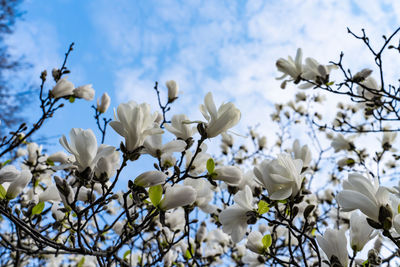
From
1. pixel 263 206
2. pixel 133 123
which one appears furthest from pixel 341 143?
pixel 133 123

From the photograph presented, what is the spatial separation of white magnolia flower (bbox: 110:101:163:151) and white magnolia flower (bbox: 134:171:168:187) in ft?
0.32

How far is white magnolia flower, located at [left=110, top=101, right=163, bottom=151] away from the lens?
3.14 feet

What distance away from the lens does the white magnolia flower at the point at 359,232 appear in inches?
39.8

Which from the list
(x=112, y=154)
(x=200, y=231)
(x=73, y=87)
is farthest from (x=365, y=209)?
(x=73, y=87)

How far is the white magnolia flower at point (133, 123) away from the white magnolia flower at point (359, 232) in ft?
2.30

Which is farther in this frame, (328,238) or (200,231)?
(200,231)

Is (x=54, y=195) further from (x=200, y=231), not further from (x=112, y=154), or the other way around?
(x=200, y=231)

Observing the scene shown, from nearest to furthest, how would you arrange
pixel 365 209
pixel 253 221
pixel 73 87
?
1. pixel 365 209
2. pixel 253 221
3. pixel 73 87

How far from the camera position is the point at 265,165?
3.28 feet

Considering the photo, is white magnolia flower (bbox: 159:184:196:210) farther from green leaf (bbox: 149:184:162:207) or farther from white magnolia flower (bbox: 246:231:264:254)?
white magnolia flower (bbox: 246:231:264:254)

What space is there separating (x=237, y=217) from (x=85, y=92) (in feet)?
4.41

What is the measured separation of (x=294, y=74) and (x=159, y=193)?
1.62 metres

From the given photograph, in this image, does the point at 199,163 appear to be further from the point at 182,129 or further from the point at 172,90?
the point at 172,90

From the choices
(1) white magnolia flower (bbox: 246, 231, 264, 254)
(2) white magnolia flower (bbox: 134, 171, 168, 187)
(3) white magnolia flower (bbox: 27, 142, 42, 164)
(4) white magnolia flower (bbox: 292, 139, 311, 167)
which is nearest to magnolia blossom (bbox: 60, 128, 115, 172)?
(2) white magnolia flower (bbox: 134, 171, 168, 187)
